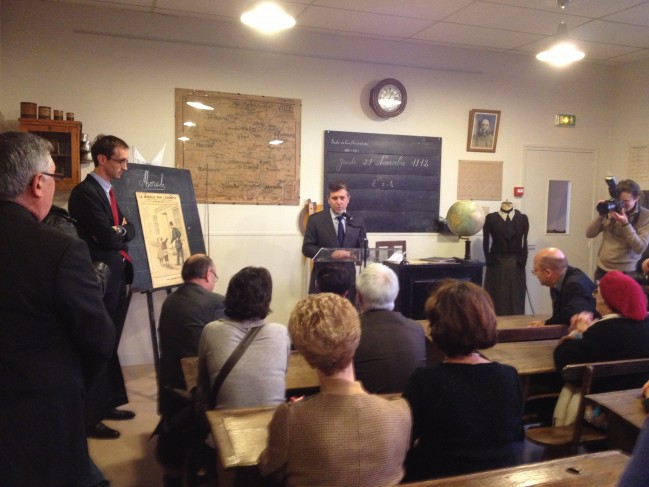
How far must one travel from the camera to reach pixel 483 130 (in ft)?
18.2

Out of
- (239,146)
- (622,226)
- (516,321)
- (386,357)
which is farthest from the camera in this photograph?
(239,146)

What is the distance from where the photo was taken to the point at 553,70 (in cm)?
577

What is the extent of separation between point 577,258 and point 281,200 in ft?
11.4

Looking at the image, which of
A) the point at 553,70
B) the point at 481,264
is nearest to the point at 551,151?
the point at 553,70

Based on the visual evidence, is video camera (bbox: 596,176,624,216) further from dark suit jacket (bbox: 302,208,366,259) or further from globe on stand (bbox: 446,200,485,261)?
dark suit jacket (bbox: 302,208,366,259)

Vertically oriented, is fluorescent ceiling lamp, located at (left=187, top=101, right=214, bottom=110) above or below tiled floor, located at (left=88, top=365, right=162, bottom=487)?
above

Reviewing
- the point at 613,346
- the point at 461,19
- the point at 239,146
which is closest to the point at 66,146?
the point at 239,146

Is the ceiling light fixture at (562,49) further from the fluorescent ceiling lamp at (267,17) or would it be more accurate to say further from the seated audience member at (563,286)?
the fluorescent ceiling lamp at (267,17)

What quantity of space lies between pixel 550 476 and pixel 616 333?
49.6 inches

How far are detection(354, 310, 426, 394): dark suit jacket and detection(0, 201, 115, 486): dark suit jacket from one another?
1.02 m

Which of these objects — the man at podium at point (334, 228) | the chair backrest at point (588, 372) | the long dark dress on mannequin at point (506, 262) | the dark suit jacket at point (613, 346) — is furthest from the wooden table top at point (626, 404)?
the long dark dress on mannequin at point (506, 262)

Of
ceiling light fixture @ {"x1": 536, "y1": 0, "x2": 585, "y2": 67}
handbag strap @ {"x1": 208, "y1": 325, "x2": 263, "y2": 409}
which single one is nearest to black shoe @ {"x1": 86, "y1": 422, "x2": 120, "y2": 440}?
handbag strap @ {"x1": 208, "y1": 325, "x2": 263, "y2": 409}

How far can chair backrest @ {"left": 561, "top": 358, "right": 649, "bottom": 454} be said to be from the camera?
7.07 feet

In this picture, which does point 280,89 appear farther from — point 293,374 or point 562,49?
point 293,374
